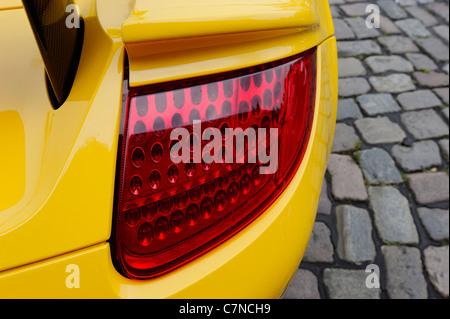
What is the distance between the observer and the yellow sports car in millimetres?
826

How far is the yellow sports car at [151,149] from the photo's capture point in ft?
2.71

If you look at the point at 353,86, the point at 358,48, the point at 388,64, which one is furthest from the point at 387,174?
the point at 358,48

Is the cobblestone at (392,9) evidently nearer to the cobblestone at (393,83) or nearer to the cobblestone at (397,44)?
the cobblestone at (397,44)

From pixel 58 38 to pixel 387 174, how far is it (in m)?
2.41

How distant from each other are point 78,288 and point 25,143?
1.15ft

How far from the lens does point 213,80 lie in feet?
3.06

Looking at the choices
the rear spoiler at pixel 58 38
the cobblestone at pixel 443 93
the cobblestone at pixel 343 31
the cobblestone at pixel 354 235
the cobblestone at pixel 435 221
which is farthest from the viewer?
the cobblestone at pixel 343 31

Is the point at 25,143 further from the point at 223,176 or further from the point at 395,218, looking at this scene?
the point at 395,218

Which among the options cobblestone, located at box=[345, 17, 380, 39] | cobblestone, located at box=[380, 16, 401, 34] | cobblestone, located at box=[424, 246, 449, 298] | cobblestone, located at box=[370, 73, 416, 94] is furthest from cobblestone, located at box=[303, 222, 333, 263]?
cobblestone, located at box=[380, 16, 401, 34]

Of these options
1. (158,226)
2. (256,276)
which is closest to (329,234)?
(256,276)

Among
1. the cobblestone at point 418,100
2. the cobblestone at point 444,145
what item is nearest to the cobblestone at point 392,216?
the cobblestone at point 444,145

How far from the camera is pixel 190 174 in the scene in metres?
0.94

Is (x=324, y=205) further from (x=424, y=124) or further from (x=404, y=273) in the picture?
(x=424, y=124)

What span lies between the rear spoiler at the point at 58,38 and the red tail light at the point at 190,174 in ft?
0.56
